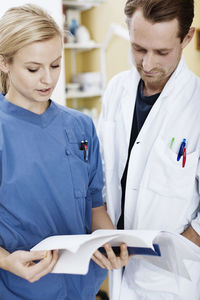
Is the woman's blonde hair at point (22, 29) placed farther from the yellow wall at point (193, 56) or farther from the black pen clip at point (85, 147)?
the yellow wall at point (193, 56)

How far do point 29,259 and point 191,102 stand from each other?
733 mm

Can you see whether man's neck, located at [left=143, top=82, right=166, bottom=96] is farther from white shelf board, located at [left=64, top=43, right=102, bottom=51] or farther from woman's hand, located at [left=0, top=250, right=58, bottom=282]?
white shelf board, located at [left=64, top=43, right=102, bottom=51]

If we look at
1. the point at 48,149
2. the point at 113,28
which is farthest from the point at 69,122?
the point at 113,28

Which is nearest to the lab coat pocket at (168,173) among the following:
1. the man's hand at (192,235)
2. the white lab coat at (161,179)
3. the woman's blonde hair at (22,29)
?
the white lab coat at (161,179)

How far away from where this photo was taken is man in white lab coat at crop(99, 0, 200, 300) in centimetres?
117

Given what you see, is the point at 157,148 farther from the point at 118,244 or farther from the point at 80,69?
the point at 80,69

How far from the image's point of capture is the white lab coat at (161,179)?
3.99ft

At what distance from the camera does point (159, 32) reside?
1137mm

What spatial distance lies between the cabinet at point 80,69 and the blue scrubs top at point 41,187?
6.69 feet

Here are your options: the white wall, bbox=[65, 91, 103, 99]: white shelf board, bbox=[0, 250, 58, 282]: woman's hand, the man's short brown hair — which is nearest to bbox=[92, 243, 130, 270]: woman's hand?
bbox=[0, 250, 58, 282]: woman's hand

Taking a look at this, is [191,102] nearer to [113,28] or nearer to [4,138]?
[4,138]

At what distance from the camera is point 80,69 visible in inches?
141

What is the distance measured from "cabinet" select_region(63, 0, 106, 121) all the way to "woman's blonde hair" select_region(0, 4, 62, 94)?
2.10 m

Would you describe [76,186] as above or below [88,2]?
below
